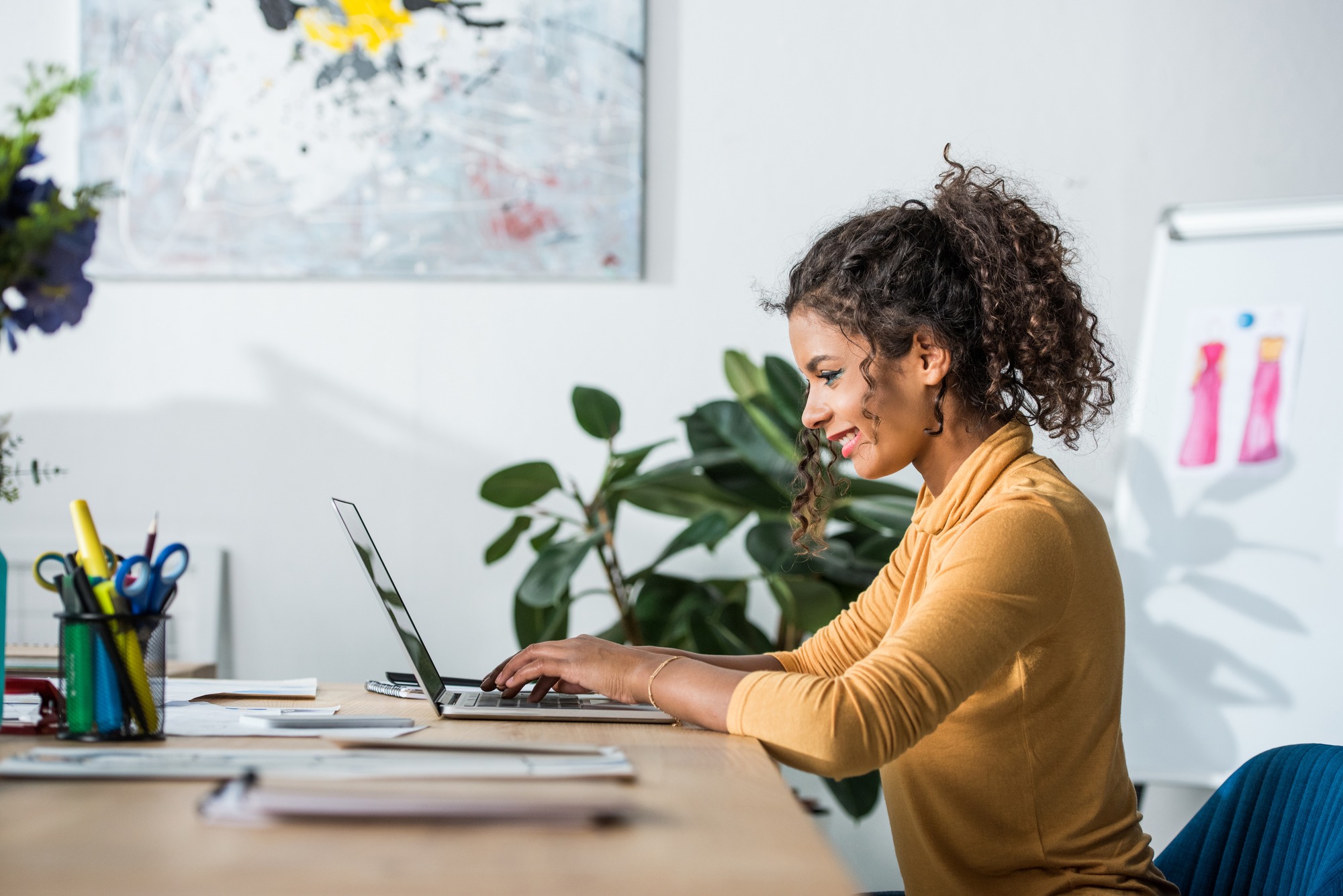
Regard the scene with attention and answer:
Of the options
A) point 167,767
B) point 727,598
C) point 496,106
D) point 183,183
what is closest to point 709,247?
point 496,106

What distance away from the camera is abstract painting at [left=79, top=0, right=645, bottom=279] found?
2.27m

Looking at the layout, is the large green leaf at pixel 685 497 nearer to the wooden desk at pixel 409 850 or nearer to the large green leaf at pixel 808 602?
the large green leaf at pixel 808 602

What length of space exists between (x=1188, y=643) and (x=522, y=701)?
137 centimetres

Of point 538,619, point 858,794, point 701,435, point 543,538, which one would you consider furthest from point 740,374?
point 858,794

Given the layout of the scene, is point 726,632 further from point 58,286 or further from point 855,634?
point 58,286

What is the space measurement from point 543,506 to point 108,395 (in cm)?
95

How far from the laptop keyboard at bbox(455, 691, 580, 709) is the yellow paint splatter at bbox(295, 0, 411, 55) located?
161 centimetres

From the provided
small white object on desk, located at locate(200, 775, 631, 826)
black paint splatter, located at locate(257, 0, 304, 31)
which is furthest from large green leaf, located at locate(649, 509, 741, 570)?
black paint splatter, located at locate(257, 0, 304, 31)

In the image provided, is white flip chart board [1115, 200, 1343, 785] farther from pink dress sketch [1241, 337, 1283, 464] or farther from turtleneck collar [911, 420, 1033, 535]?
turtleneck collar [911, 420, 1033, 535]

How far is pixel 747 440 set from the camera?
1896 millimetres

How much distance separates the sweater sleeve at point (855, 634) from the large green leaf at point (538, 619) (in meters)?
0.77

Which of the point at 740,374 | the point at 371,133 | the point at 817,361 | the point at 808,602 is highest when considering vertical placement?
the point at 371,133

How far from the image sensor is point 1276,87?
229 centimetres

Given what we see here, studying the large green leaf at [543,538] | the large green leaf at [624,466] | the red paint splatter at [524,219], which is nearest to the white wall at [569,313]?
the red paint splatter at [524,219]
